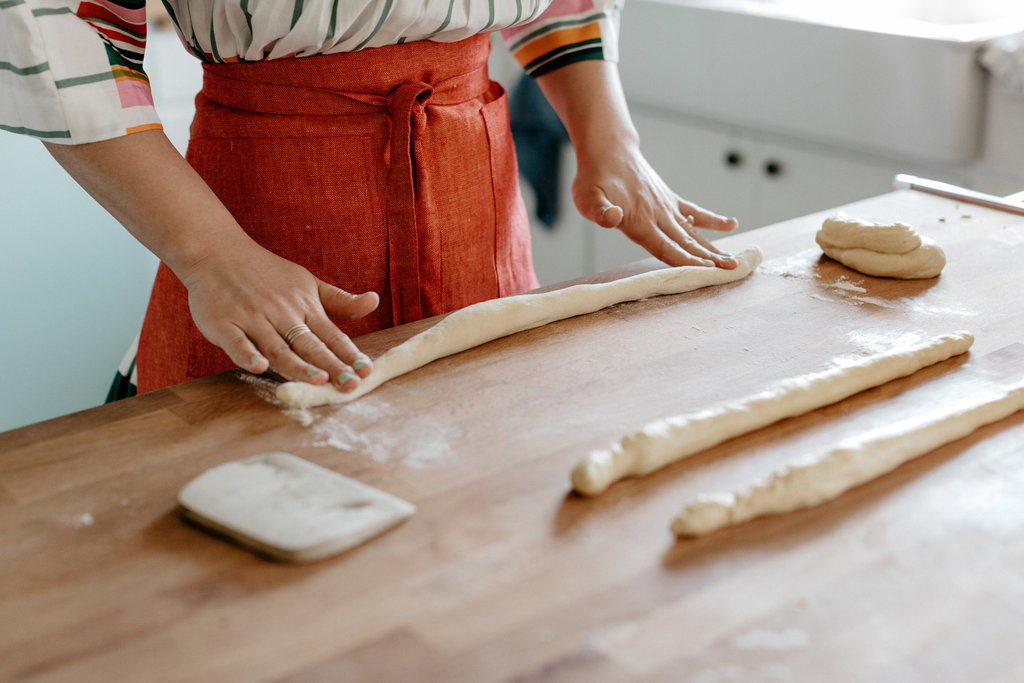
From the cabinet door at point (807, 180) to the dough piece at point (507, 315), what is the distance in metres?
0.97

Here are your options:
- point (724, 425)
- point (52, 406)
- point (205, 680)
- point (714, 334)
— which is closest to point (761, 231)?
point (714, 334)

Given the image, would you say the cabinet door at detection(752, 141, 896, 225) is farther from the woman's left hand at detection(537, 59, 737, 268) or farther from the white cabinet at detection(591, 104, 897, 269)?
the woman's left hand at detection(537, 59, 737, 268)

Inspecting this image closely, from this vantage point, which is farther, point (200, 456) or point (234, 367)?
point (234, 367)

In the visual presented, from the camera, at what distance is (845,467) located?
2.42 feet

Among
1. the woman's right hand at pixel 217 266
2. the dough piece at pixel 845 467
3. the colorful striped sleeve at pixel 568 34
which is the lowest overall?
the dough piece at pixel 845 467

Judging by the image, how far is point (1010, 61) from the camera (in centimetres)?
172

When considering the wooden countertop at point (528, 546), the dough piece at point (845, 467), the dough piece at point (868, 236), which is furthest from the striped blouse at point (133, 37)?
the dough piece at point (845, 467)

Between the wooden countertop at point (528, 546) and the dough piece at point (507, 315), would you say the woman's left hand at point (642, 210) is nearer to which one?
the dough piece at point (507, 315)

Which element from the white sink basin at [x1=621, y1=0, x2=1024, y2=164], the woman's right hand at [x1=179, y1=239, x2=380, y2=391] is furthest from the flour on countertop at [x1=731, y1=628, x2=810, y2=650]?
the white sink basin at [x1=621, y1=0, x2=1024, y2=164]

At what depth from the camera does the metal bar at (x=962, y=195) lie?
4.33ft

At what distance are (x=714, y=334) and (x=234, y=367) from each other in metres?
0.49

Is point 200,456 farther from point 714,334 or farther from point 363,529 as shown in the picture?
point 714,334

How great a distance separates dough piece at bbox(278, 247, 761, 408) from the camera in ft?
2.88

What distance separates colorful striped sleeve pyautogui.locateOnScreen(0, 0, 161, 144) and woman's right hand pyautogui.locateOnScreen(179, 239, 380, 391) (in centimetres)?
15
